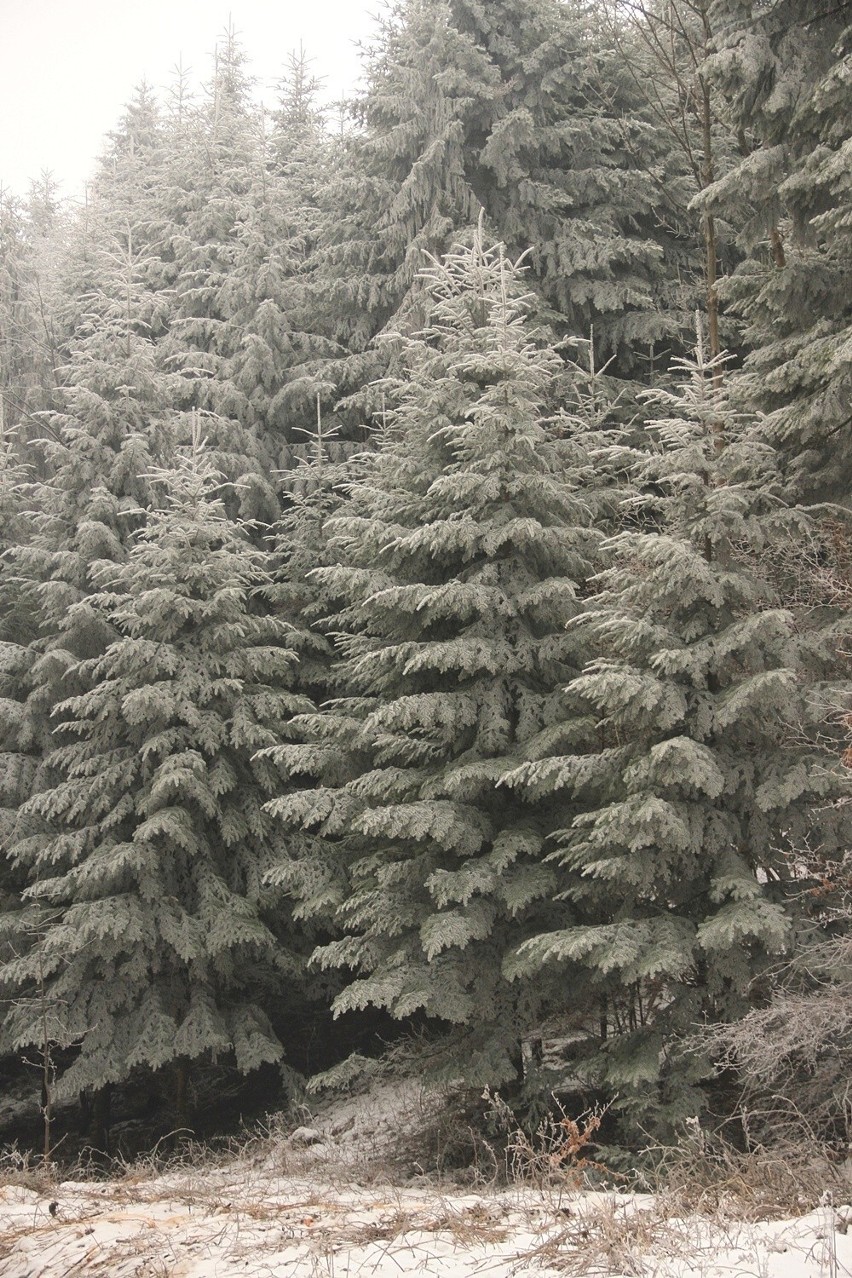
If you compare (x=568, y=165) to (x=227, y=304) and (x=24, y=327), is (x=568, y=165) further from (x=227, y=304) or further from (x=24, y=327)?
(x=24, y=327)

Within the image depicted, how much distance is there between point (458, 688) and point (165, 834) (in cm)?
461

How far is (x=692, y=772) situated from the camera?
23.6 feet

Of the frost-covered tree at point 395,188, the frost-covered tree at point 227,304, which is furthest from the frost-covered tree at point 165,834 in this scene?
the frost-covered tree at point 395,188

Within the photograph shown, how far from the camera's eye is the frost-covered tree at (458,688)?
877cm

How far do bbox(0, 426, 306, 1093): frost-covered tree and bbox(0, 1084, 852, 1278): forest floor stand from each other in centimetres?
320

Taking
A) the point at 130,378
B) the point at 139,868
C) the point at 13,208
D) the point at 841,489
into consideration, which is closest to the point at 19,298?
the point at 13,208

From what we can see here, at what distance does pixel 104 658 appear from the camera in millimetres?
11812

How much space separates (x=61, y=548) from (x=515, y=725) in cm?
798

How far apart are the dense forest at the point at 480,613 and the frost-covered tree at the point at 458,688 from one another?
0.19 ft

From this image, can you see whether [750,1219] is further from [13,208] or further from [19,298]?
[13,208]

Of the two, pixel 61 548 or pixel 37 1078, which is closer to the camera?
pixel 61 548

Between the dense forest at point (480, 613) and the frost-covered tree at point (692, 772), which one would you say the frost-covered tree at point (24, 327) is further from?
the frost-covered tree at point (692, 772)

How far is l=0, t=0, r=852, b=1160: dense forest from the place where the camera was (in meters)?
7.68

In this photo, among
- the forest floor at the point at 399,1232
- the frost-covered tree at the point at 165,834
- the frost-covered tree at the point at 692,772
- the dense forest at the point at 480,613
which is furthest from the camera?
the frost-covered tree at the point at 165,834
